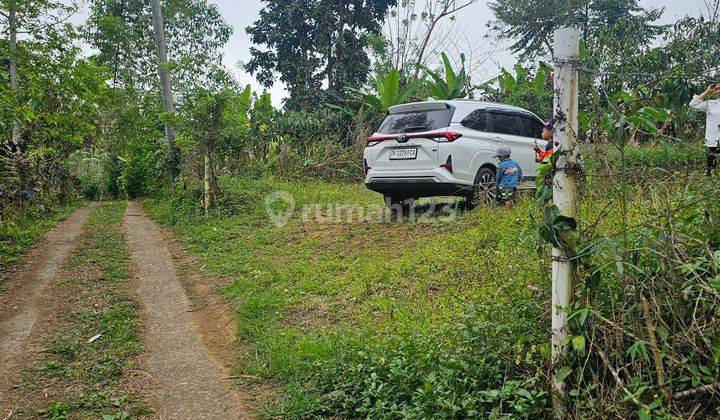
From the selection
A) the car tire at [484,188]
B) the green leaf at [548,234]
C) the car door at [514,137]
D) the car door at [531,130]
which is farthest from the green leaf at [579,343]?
the car door at [531,130]

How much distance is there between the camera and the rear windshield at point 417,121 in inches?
288

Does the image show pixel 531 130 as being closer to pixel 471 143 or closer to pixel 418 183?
pixel 471 143

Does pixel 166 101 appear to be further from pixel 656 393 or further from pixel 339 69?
pixel 656 393

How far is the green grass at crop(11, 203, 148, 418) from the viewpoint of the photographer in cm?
346

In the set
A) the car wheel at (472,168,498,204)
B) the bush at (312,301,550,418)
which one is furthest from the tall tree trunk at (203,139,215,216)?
the bush at (312,301,550,418)

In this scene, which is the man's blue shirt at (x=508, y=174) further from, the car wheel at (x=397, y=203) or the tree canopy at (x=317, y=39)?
the tree canopy at (x=317, y=39)

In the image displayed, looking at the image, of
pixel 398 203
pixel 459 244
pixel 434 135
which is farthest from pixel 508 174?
pixel 398 203

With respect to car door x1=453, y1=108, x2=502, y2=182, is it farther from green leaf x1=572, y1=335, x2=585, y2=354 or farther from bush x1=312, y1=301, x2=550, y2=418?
green leaf x1=572, y1=335, x2=585, y2=354

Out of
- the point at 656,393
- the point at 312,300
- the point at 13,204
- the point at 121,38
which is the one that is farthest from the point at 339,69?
the point at 656,393

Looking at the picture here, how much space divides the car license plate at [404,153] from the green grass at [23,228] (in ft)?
18.3

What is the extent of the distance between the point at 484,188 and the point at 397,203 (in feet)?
6.01

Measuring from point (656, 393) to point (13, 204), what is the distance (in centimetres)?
1160

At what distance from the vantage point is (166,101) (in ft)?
51.0

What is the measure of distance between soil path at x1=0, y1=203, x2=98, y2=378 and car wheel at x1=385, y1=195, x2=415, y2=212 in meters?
4.86
